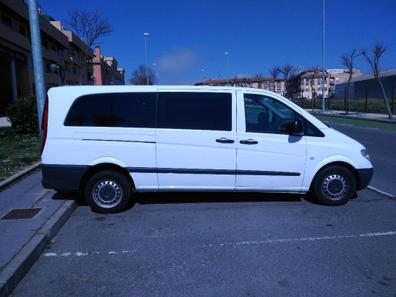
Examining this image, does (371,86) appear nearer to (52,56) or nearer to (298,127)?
(52,56)

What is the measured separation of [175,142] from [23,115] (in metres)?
10.7

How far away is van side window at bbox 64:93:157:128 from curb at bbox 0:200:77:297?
132 centimetres

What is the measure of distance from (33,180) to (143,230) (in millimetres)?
3664

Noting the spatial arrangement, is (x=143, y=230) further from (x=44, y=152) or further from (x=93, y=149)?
(x=44, y=152)

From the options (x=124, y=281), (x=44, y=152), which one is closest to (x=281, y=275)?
(x=124, y=281)

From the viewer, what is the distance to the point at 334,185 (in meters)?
6.18

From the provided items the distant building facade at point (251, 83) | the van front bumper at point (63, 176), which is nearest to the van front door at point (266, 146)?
the van front bumper at point (63, 176)

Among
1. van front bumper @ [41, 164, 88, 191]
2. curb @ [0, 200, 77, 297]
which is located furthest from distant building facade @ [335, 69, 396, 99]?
curb @ [0, 200, 77, 297]

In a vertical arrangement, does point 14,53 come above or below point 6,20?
below

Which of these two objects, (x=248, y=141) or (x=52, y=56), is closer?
(x=248, y=141)

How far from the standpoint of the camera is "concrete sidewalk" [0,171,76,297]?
3850 millimetres

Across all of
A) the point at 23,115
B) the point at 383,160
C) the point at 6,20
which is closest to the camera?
the point at 383,160

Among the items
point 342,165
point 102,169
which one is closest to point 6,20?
point 102,169

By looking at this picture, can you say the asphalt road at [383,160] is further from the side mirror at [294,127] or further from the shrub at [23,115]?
the shrub at [23,115]
